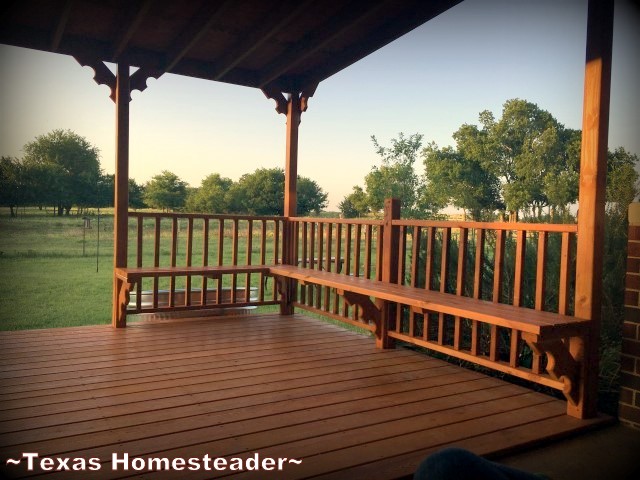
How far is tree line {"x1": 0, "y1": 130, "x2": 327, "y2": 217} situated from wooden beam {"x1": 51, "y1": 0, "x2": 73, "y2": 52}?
5.59 ft

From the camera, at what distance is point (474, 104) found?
58.4ft

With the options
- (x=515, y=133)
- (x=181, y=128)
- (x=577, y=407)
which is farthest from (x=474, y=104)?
(x=577, y=407)

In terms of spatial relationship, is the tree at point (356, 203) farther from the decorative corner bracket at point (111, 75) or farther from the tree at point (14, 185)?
the tree at point (14, 185)

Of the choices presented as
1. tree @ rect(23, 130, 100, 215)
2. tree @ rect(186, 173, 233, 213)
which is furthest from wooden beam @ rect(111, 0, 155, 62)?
tree @ rect(186, 173, 233, 213)

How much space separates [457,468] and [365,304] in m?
3.07

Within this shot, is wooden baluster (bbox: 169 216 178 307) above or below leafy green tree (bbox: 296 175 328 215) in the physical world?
below

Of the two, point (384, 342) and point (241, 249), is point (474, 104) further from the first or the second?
point (384, 342)

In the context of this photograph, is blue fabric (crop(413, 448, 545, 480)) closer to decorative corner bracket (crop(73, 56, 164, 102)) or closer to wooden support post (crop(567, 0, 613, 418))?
wooden support post (crop(567, 0, 613, 418))

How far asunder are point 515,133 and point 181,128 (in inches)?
563

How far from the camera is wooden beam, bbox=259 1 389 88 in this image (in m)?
3.67

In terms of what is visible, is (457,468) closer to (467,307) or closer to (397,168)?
(467,307)

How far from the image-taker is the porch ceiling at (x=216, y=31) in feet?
11.9

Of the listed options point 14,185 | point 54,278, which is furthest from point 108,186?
point 14,185

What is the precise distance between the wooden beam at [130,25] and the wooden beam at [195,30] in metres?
0.41
